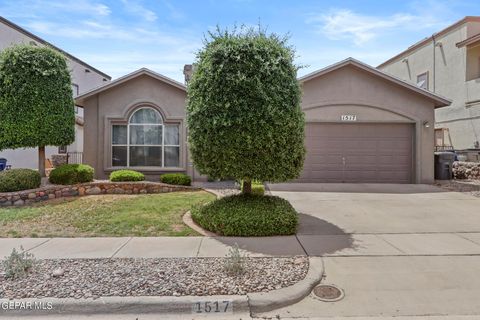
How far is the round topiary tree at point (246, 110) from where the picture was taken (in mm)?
6332

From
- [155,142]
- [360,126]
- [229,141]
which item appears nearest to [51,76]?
[155,142]

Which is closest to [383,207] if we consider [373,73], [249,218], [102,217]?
[249,218]

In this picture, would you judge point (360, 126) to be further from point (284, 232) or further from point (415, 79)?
point (415, 79)

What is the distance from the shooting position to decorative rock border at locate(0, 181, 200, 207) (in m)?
9.64

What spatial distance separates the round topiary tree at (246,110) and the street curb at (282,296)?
2.77 m

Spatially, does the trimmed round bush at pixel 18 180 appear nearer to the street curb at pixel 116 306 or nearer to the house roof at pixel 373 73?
the street curb at pixel 116 306

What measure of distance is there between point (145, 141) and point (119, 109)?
5.56 feet

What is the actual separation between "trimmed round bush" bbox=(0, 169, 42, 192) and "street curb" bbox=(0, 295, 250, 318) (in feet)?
24.9

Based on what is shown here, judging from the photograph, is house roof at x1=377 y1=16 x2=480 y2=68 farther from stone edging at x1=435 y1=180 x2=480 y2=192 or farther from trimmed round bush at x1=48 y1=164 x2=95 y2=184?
trimmed round bush at x1=48 y1=164 x2=95 y2=184

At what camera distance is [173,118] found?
13422 millimetres

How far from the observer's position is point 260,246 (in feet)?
18.7

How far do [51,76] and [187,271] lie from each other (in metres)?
9.33

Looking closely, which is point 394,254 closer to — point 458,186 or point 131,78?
point 458,186

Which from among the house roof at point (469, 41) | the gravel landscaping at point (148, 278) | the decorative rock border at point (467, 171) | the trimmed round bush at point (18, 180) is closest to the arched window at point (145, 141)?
the trimmed round bush at point (18, 180)
